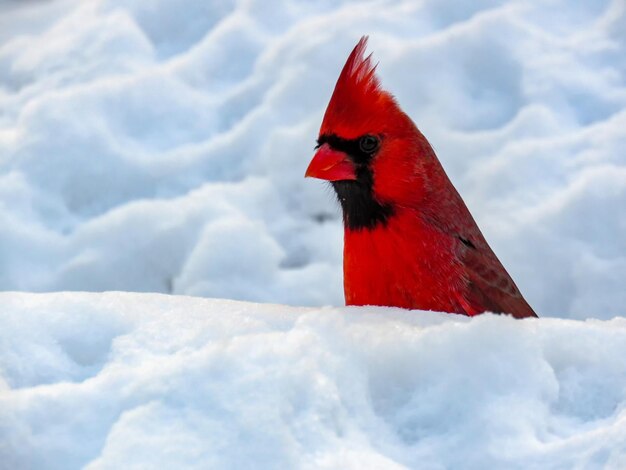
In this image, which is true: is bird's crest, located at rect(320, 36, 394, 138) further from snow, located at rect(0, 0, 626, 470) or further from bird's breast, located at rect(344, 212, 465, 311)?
snow, located at rect(0, 0, 626, 470)

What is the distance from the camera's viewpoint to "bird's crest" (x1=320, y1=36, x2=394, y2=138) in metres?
1.82

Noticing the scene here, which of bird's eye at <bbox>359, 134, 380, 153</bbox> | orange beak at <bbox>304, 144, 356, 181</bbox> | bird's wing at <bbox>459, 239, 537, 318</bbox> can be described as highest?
bird's eye at <bbox>359, 134, 380, 153</bbox>

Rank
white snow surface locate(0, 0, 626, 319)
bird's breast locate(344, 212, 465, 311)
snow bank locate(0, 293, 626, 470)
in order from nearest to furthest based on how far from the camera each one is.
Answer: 1. snow bank locate(0, 293, 626, 470)
2. bird's breast locate(344, 212, 465, 311)
3. white snow surface locate(0, 0, 626, 319)

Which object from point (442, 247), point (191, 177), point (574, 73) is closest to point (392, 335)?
point (442, 247)

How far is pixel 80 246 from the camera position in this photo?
8.59 ft

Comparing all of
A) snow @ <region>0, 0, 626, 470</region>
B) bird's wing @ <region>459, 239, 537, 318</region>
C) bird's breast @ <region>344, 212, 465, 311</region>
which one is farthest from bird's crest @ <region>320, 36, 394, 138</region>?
snow @ <region>0, 0, 626, 470</region>

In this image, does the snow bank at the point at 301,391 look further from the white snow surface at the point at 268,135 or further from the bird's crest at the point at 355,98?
the white snow surface at the point at 268,135

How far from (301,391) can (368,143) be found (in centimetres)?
112

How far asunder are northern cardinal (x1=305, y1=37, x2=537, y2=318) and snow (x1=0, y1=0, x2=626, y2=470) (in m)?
0.32

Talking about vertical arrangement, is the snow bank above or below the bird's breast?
below

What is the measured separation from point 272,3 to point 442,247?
83.2 inches

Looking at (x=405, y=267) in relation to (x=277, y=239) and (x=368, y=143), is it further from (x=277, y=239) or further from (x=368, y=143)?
(x=277, y=239)

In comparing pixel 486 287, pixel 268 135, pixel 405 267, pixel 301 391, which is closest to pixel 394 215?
pixel 405 267

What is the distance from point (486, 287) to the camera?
1823 millimetres
